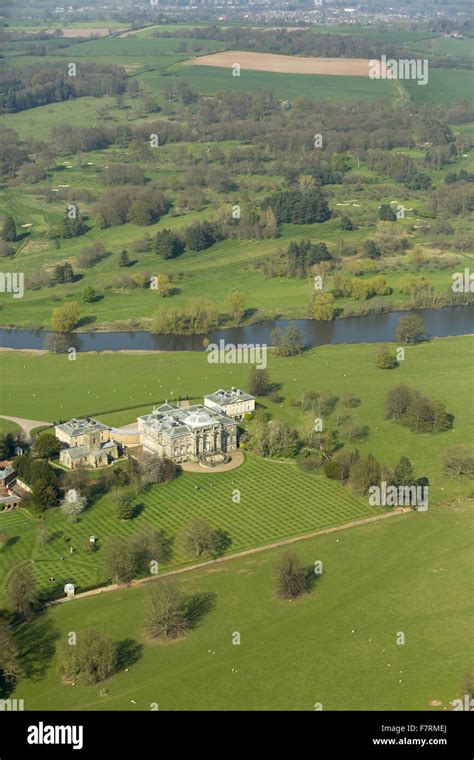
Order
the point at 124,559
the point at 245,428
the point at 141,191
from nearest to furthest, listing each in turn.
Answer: the point at 124,559, the point at 245,428, the point at 141,191

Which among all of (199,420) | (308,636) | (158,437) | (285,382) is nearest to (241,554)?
(308,636)

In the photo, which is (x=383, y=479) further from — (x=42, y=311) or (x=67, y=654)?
(x=42, y=311)

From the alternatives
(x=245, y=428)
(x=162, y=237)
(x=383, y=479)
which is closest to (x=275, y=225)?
(x=162, y=237)

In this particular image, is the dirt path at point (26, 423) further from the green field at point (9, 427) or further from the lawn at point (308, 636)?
the lawn at point (308, 636)

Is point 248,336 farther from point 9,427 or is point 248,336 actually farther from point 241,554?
point 241,554

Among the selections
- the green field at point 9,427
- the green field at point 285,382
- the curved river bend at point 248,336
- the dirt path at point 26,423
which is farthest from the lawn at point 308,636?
the curved river bend at point 248,336

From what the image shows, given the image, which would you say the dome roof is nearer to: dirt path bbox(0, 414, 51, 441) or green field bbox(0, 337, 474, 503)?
green field bbox(0, 337, 474, 503)
